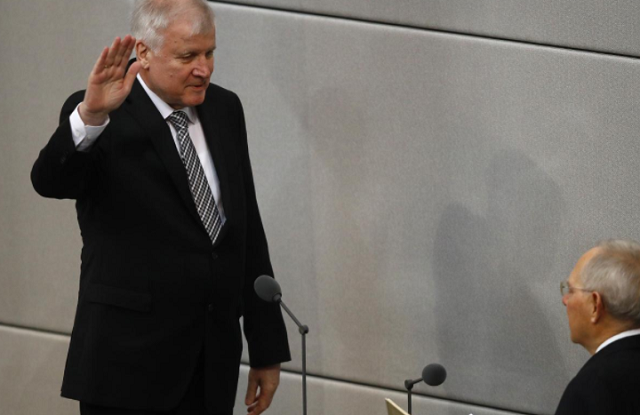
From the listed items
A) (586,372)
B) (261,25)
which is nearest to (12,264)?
(261,25)

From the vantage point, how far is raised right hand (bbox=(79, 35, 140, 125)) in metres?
2.32

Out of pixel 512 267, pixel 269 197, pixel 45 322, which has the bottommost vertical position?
pixel 45 322

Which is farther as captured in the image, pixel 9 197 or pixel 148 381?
pixel 9 197

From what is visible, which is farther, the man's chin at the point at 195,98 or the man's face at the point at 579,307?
the man's chin at the point at 195,98

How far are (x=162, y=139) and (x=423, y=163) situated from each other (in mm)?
1048

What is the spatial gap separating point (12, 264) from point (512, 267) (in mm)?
1879

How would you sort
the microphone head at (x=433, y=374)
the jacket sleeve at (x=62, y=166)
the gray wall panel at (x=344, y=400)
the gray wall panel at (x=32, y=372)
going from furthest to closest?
the gray wall panel at (x=32, y=372) → the gray wall panel at (x=344, y=400) → the microphone head at (x=433, y=374) → the jacket sleeve at (x=62, y=166)

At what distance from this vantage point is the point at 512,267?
324 centimetres

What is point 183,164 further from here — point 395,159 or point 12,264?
point 12,264

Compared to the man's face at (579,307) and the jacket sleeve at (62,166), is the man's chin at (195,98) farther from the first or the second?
the man's face at (579,307)

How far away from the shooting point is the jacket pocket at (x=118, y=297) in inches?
100

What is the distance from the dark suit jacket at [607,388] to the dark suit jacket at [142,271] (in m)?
0.93

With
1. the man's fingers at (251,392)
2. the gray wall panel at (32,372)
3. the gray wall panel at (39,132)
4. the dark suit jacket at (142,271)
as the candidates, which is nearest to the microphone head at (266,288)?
the dark suit jacket at (142,271)

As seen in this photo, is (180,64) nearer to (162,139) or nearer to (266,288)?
(162,139)
